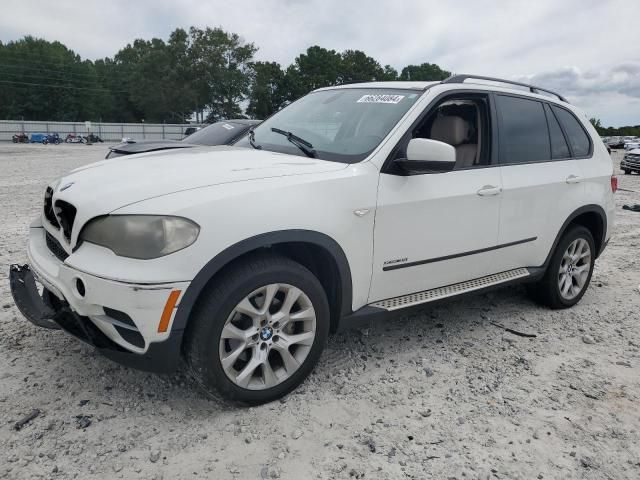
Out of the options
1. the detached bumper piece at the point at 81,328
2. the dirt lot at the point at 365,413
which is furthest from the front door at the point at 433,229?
the detached bumper piece at the point at 81,328

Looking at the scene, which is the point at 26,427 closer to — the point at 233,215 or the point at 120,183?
the point at 120,183

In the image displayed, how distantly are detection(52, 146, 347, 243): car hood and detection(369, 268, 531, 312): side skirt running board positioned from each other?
895mm

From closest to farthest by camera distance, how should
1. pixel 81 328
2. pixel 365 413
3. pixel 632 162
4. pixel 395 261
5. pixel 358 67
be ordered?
pixel 81 328
pixel 365 413
pixel 395 261
pixel 632 162
pixel 358 67

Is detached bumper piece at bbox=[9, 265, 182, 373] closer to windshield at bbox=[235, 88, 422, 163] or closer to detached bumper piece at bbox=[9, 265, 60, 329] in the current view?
detached bumper piece at bbox=[9, 265, 60, 329]

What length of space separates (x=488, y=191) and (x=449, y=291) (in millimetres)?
730

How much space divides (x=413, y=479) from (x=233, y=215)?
1.44 meters

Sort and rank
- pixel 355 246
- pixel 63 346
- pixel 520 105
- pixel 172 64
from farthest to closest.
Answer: pixel 172 64, pixel 520 105, pixel 63 346, pixel 355 246

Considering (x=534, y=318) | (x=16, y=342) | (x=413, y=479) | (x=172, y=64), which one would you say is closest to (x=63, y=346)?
(x=16, y=342)

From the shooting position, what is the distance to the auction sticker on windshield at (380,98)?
3.56 metres

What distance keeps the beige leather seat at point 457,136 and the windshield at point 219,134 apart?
4653 millimetres

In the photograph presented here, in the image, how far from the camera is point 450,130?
380 cm

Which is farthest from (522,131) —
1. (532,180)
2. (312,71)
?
(312,71)

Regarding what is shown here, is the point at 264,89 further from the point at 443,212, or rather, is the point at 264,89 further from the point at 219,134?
the point at 443,212

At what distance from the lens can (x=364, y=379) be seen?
326 centimetres
